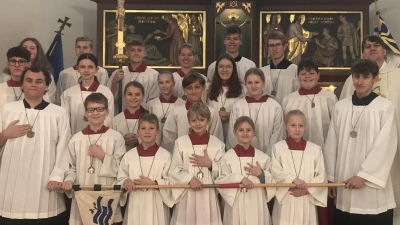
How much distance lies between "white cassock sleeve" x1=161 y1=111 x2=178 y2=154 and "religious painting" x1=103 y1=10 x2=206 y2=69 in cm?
309

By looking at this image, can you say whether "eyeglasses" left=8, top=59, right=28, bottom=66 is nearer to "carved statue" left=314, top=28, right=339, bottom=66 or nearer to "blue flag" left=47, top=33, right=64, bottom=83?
"blue flag" left=47, top=33, right=64, bottom=83

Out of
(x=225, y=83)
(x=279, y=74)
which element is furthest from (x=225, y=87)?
(x=279, y=74)

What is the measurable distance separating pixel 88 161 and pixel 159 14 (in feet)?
14.4

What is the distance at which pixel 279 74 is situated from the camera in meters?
6.26

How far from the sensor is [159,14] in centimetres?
881

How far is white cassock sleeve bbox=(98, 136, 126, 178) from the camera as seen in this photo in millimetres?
4906

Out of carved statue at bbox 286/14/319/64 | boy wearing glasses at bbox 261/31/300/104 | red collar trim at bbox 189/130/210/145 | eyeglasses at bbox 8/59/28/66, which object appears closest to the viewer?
red collar trim at bbox 189/130/210/145

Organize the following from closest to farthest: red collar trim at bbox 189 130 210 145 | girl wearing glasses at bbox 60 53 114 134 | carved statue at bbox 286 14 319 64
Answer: red collar trim at bbox 189 130 210 145
girl wearing glasses at bbox 60 53 114 134
carved statue at bbox 286 14 319 64

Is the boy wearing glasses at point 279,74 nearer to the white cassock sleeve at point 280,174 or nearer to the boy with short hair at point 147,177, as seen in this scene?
the white cassock sleeve at point 280,174

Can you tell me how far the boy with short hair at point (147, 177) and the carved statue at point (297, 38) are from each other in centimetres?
444

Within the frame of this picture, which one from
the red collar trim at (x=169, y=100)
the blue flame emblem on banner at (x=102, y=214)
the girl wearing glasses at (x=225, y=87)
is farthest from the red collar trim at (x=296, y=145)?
the blue flame emblem on banner at (x=102, y=214)

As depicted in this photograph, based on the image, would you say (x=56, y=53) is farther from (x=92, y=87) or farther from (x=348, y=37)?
(x=348, y=37)

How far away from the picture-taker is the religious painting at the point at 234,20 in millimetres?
8500

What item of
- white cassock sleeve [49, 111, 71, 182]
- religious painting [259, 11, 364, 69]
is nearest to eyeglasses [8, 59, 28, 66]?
white cassock sleeve [49, 111, 71, 182]
